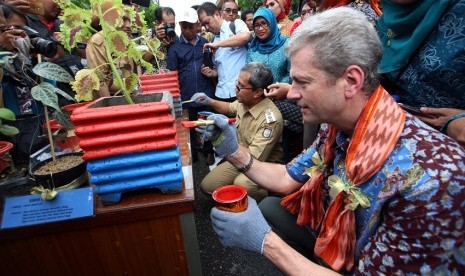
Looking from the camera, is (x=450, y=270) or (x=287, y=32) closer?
(x=450, y=270)

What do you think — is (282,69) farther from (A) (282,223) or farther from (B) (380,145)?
(B) (380,145)

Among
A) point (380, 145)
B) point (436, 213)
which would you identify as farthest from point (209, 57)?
point (436, 213)

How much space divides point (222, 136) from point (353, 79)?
0.73 m

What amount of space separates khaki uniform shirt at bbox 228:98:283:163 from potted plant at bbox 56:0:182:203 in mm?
1238

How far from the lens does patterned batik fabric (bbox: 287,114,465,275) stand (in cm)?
82

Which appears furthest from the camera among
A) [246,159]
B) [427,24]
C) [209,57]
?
[209,57]

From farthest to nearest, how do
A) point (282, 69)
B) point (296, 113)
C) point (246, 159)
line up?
1. point (282, 69)
2. point (296, 113)
3. point (246, 159)

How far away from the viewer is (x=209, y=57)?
342 centimetres

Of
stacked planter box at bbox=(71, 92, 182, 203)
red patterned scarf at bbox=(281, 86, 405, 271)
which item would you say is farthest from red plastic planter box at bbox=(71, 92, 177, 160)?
red patterned scarf at bbox=(281, 86, 405, 271)

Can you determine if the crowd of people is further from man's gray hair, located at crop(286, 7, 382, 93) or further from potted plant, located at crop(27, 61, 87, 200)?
potted plant, located at crop(27, 61, 87, 200)

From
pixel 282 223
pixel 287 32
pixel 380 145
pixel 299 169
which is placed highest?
pixel 287 32

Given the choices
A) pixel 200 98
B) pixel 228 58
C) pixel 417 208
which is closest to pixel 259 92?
pixel 200 98

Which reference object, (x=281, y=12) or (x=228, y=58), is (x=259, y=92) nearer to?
(x=228, y=58)

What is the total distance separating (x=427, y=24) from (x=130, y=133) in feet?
4.43
